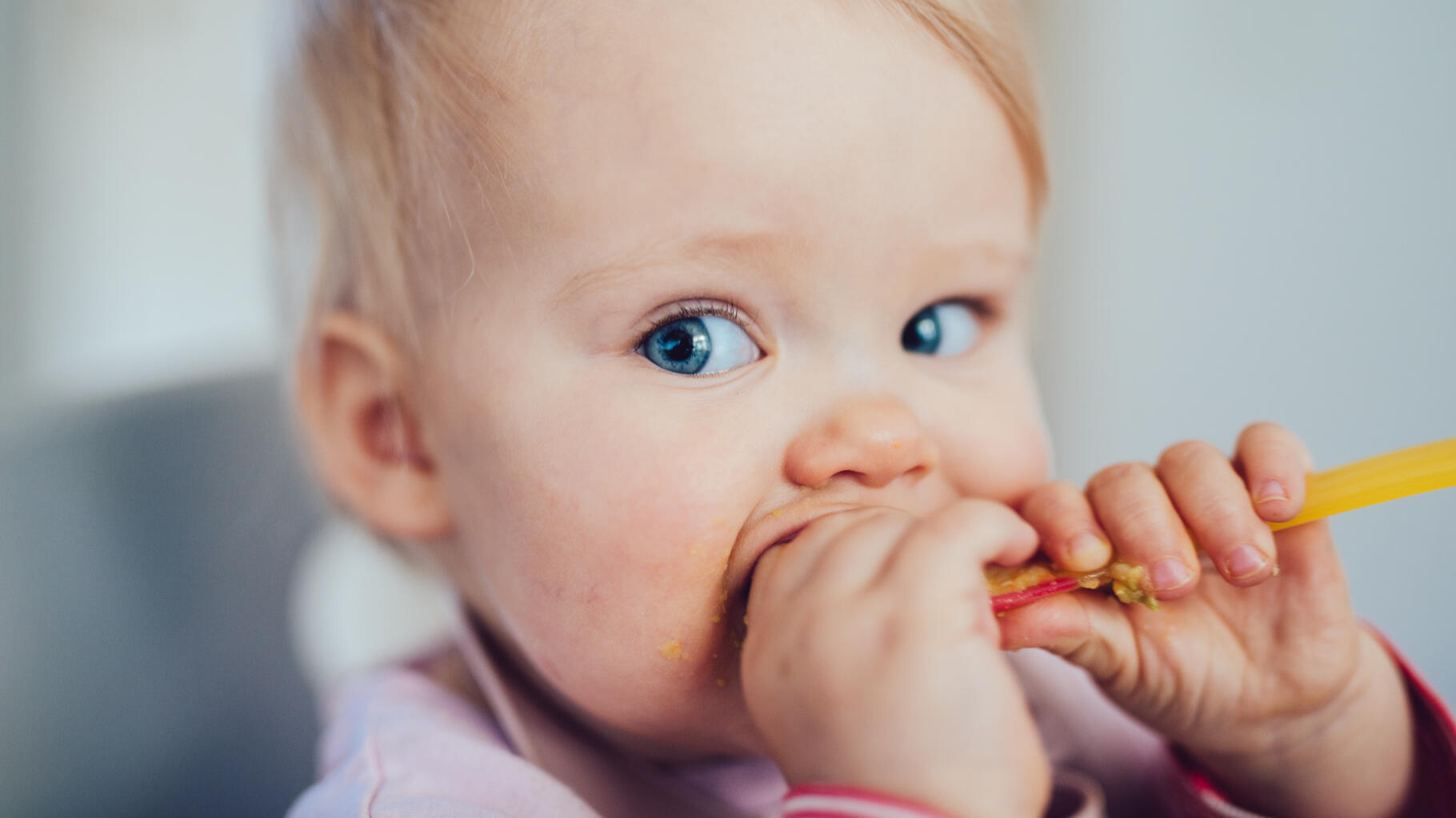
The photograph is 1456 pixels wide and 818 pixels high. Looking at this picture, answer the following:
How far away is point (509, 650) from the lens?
83cm

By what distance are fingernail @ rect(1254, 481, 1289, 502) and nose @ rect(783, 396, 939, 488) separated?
7.5 inches

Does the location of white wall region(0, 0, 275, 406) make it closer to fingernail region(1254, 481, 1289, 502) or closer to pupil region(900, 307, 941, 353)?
pupil region(900, 307, 941, 353)

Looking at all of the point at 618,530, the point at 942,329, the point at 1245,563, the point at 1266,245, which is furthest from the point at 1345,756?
the point at 1266,245

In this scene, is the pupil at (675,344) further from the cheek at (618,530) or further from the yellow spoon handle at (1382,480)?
the yellow spoon handle at (1382,480)

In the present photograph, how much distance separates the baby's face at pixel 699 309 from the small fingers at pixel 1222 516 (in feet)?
0.45

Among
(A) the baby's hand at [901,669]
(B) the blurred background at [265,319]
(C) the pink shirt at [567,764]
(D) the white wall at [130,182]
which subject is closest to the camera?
(A) the baby's hand at [901,669]

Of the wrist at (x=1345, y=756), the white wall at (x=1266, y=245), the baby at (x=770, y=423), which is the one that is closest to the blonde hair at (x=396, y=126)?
the baby at (x=770, y=423)

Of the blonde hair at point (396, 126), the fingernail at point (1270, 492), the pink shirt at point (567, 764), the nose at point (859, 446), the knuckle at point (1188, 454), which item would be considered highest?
the blonde hair at point (396, 126)

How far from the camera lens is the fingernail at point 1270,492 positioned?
57cm

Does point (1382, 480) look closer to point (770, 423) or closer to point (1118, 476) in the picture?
point (1118, 476)

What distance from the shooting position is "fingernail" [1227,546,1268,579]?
0.55 meters

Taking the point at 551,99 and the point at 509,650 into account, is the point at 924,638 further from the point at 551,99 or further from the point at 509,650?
the point at 509,650

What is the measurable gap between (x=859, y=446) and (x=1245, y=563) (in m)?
0.22

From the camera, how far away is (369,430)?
0.78 meters
